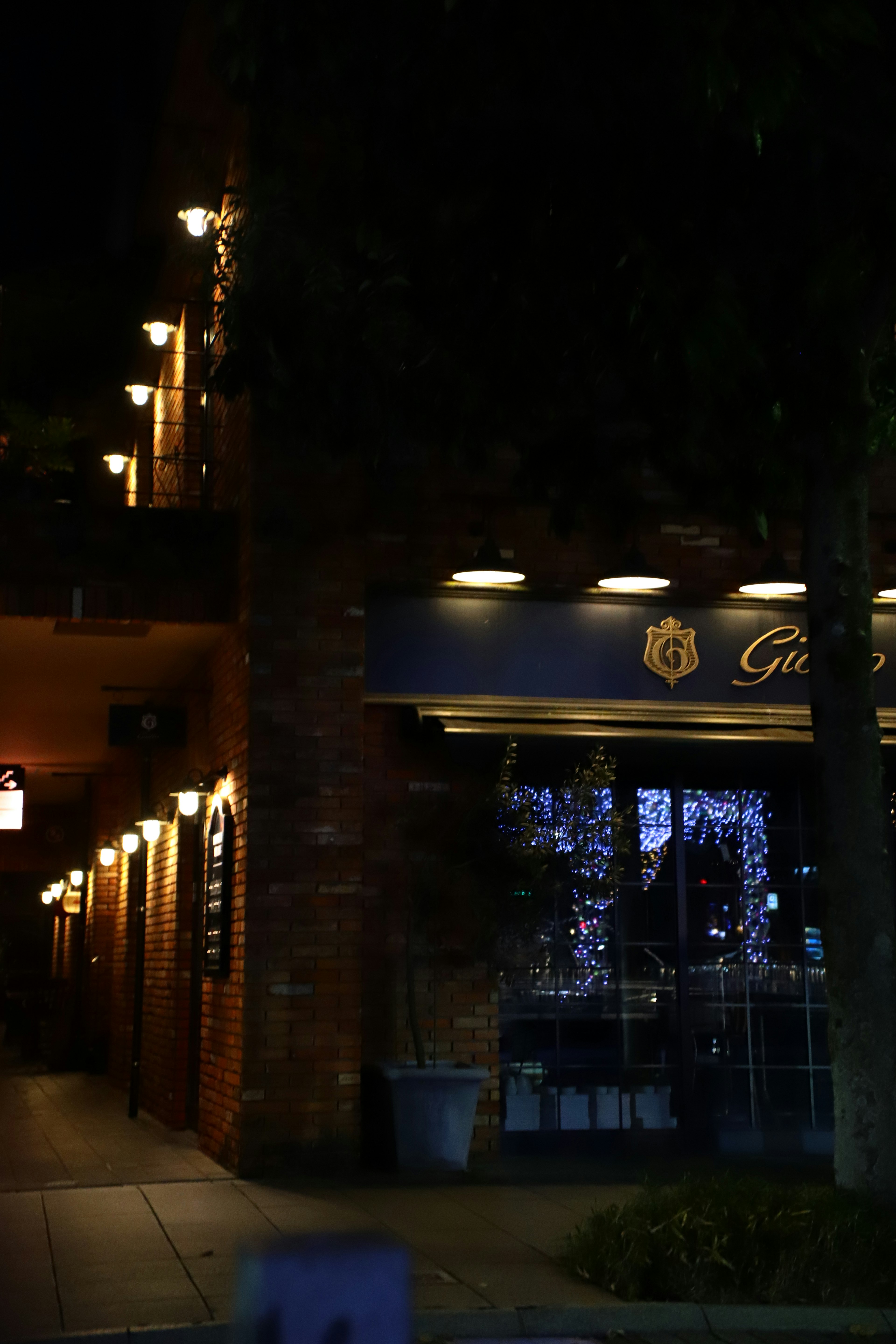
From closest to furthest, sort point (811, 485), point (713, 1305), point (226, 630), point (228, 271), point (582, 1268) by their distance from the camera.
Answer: point (713, 1305) < point (582, 1268) < point (811, 485) < point (228, 271) < point (226, 630)

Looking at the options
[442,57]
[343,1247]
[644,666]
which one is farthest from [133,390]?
[343,1247]

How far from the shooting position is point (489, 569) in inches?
423

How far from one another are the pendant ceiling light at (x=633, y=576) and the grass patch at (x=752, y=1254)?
512 cm

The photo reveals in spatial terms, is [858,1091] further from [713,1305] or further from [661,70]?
[661,70]

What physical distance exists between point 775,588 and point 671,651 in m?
0.90

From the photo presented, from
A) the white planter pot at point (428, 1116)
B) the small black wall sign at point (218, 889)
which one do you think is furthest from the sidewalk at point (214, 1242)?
the small black wall sign at point (218, 889)

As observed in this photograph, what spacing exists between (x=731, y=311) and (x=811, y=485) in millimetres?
1214

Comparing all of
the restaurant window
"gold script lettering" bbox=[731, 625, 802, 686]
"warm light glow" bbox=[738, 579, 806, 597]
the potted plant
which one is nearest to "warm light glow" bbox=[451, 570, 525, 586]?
the potted plant

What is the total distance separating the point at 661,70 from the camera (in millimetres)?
6820

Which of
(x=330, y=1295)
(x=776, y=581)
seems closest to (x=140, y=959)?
(x=776, y=581)

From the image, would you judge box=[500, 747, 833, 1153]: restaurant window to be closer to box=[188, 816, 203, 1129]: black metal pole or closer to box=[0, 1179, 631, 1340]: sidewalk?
box=[0, 1179, 631, 1340]: sidewalk

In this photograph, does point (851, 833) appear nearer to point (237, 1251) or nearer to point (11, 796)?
point (237, 1251)

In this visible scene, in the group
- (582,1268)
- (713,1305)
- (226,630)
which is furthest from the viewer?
(226,630)

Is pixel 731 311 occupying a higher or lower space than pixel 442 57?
lower
